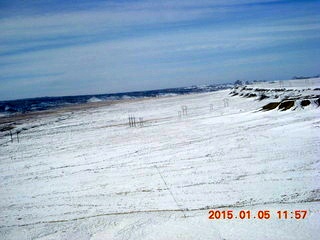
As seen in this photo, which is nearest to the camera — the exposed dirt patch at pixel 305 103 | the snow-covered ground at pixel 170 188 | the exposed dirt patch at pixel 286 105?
the snow-covered ground at pixel 170 188

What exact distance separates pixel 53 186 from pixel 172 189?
4934 mm

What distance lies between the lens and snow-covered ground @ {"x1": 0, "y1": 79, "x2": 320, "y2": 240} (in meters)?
8.48

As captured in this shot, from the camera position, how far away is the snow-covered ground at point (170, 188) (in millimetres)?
8484

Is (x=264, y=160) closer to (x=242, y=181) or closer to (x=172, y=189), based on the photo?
(x=242, y=181)

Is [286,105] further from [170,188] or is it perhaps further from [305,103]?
[170,188]

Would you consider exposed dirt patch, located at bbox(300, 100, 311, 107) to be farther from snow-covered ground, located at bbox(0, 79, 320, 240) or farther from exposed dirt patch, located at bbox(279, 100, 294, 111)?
snow-covered ground, located at bbox(0, 79, 320, 240)

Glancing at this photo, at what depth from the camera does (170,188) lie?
1142 cm

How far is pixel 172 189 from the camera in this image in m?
11.3

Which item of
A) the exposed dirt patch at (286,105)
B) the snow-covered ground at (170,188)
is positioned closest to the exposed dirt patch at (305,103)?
the exposed dirt patch at (286,105)

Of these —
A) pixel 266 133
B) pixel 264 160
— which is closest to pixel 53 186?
pixel 264 160
